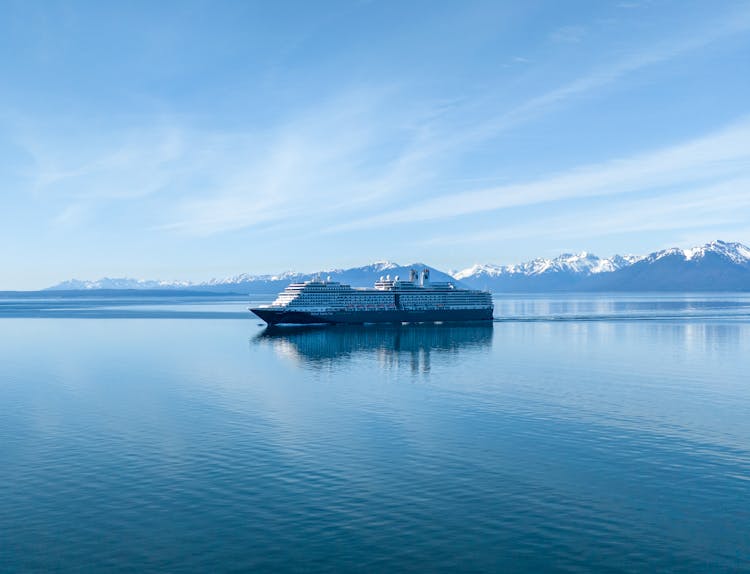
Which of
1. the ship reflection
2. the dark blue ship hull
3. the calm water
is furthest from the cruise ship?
the calm water

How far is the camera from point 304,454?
35656 mm

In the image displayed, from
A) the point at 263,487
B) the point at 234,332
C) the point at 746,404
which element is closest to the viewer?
the point at 263,487

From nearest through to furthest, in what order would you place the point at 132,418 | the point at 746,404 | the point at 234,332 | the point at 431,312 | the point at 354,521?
the point at 354,521
the point at 132,418
the point at 746,404
the point at 234,332
the point at 431,312

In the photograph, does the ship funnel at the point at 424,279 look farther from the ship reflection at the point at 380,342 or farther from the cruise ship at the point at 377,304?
the ship reflection at the point at 380,342

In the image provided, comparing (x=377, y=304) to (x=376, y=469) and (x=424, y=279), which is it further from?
(x=376, y=469)

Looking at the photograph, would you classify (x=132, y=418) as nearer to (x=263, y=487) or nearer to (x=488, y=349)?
(x=263, y=487)

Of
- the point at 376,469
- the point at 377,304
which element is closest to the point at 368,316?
the point at 377,304

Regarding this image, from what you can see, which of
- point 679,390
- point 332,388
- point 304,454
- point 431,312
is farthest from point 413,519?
point 431,312

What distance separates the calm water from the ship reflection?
11.8 metres

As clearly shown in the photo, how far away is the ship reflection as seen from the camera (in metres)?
83.3

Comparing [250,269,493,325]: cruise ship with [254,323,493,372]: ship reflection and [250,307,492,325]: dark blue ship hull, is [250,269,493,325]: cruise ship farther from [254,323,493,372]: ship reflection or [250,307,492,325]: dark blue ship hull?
[254,323,493,372]: ship reflection

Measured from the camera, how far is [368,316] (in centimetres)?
15075

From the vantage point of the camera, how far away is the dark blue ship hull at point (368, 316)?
141163mm

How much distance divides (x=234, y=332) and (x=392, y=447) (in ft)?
315
